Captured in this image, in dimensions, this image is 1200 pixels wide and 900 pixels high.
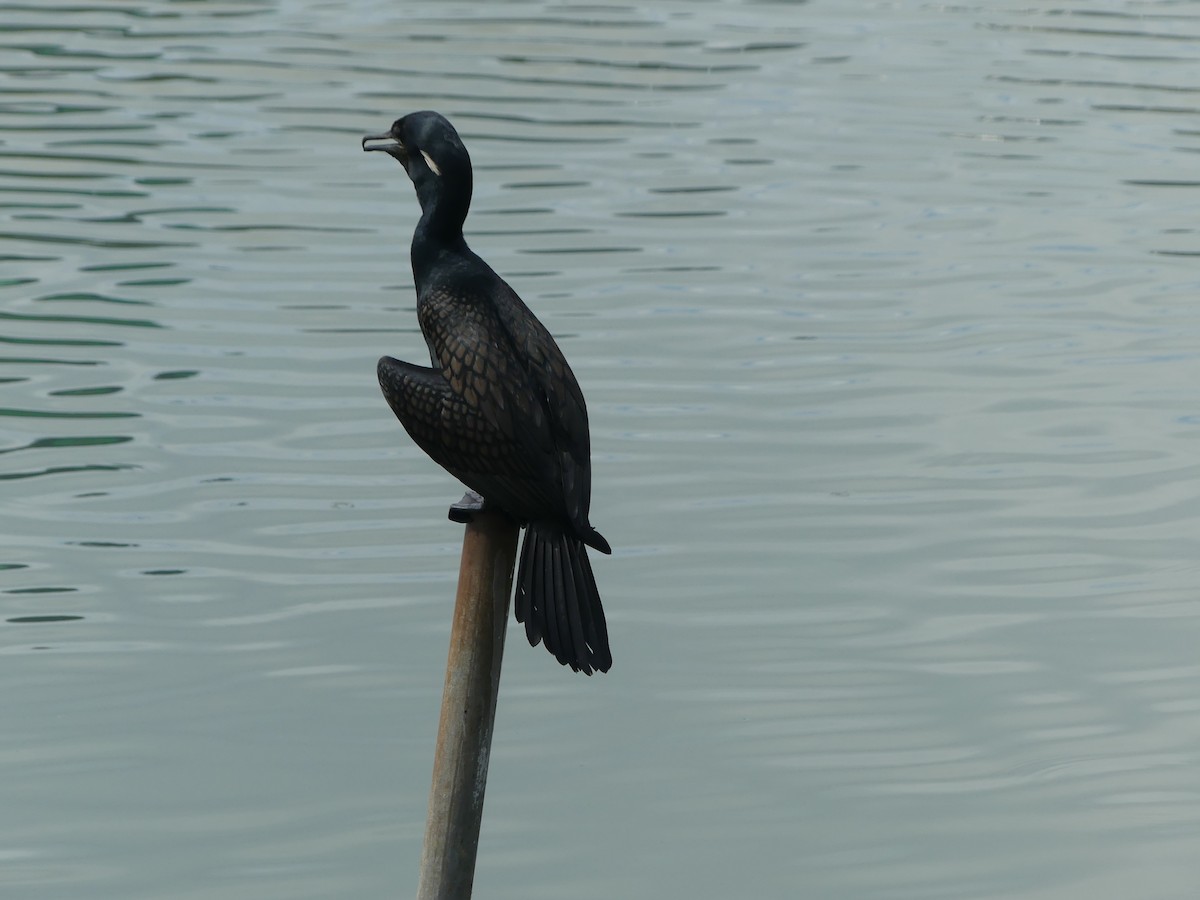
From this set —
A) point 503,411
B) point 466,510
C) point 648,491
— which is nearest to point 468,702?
point 466,510

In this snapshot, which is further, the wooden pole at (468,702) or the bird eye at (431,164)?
the bird eye at (431,164)

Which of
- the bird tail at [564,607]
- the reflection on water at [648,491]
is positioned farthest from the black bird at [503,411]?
the reflection on water at [648,491]

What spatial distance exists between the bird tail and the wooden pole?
88 millimetres

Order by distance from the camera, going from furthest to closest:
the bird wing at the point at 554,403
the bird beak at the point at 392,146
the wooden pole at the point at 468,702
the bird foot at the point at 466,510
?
the bird beak at the point at 392,146 → the bird wing at the point at 554,403 → the bird foot at the point at 466,510 → the wooden pole at the point at 468,702

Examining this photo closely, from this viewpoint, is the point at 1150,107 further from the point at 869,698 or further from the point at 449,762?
the point at 449,762

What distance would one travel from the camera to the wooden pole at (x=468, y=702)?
13.4ft

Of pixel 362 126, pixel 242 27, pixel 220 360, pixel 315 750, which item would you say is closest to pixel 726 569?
pixel 315 750

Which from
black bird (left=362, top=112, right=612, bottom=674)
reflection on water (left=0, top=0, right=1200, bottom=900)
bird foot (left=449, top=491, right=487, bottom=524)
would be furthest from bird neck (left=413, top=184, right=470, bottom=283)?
reflection on water (left=0, top=0, right=1200, bottom=900)

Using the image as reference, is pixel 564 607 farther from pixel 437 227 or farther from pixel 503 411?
pixel 437 227

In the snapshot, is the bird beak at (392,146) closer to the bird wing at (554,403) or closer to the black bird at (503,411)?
the black bird at (503,411)

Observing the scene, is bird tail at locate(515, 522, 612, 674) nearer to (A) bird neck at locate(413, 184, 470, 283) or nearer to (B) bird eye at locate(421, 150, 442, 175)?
(A) bird neck at locate(413, 184, 470, 283)

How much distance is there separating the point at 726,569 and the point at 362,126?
25.3ft

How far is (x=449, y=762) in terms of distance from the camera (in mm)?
4133

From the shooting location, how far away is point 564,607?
4.23 m
